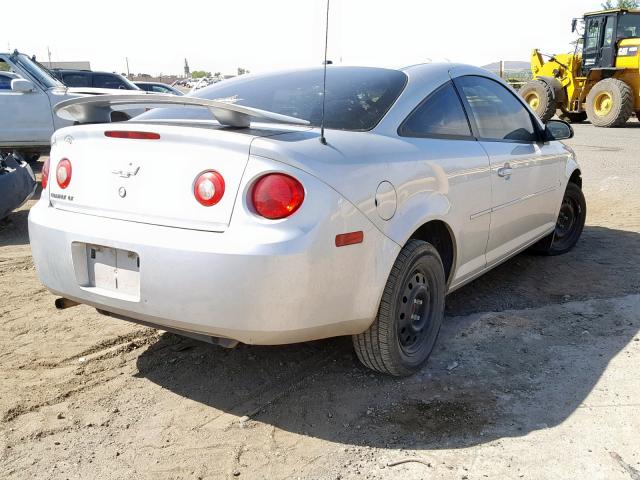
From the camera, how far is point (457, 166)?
324 cm

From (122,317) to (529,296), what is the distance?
2.85 m

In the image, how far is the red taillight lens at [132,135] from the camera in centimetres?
257

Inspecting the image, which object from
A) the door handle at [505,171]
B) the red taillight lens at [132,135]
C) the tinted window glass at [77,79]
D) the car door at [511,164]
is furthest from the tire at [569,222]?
the tinted window glass at [77,79]

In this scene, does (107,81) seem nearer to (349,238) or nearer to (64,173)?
(64,173)

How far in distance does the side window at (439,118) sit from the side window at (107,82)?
10.5m

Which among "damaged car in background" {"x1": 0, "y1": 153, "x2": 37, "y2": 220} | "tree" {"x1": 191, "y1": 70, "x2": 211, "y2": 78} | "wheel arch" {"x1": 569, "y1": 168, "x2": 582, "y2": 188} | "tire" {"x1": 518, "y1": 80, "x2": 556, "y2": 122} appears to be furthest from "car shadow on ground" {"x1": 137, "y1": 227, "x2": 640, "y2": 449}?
"tree" {"x1": 191, "y1": 70, "x2": 211, "y2": 78}

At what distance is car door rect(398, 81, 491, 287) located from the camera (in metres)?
3.09

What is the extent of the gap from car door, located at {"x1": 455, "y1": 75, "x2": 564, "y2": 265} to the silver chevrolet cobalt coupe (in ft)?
0.79

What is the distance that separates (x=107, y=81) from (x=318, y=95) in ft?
35.0

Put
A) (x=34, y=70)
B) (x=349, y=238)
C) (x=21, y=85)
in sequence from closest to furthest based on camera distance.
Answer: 1. (x=349, y=238)
2. (x=21, y=85)
3. (x=34, y=70)

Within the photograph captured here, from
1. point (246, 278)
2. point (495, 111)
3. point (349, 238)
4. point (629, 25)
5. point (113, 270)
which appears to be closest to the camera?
point (246, 278)

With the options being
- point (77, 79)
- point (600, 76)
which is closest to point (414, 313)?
point (77, 79)

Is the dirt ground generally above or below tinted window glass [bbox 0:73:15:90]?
below

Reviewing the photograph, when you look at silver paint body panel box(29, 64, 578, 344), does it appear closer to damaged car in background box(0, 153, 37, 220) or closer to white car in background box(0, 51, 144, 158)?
damaged car in background box(0, 153, 37, 220)
